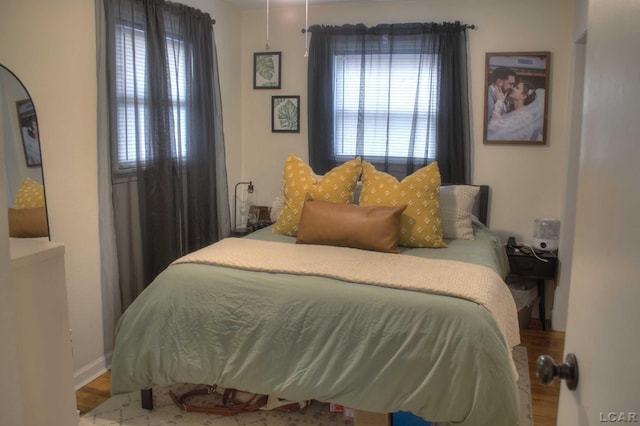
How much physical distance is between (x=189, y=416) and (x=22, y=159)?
1477mm

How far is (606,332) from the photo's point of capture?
88cm

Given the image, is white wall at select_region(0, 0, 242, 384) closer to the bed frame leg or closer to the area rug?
the area rug

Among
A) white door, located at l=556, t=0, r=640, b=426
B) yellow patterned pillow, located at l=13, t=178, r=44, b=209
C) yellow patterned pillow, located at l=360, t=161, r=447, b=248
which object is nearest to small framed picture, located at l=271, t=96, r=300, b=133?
yellow patterned pillow, located at l=360, t=161, r=447, b=248

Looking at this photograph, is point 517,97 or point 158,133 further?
point 517,97

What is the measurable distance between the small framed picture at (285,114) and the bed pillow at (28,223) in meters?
2.41

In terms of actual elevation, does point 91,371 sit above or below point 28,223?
below

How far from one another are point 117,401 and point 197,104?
2.03m

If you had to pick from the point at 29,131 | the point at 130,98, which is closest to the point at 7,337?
the point at 29,131

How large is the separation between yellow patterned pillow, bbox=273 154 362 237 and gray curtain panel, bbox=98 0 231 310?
68 cm

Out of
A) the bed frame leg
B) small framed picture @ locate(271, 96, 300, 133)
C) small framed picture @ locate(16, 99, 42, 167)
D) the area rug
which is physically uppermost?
small framed picture @ locate(271, 96, 300, 133)

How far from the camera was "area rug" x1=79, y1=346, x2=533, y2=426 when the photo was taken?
2.62 metres

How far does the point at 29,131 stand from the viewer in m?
2.50

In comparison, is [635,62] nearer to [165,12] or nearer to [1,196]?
[1,196]

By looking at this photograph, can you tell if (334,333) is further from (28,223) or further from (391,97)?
(391,97)
